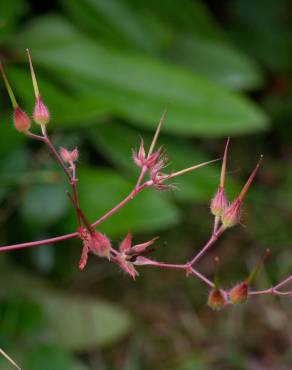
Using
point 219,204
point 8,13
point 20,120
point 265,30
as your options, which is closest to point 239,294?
point 219,204

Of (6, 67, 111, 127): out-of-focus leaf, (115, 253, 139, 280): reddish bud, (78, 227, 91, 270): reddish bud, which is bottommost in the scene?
(6, 67, 111, 127): out-of-focus leaf

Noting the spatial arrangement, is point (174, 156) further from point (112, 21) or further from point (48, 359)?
point (48, 359)

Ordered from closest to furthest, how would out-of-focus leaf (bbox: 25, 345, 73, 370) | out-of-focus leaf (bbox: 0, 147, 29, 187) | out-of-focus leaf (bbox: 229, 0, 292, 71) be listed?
1. out-of-focus leaf (bbox: 25, 345, 73, 370)
2. out-of-focus leaf (bbox: 0, 147, 29, 187)
3. out-of-focus leaf (bbox: 229, 0, 292, 71)

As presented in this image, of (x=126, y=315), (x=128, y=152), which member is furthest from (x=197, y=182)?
(x=126, y=315)

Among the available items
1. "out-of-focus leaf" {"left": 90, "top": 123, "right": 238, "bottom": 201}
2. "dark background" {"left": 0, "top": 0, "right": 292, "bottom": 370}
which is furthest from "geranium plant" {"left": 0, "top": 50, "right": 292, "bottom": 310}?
"out-of-focus leaf" {"left": 90, "top": 123, "right": 238, "bottom": 201}

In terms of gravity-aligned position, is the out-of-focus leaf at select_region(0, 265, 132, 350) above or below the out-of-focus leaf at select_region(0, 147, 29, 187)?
below

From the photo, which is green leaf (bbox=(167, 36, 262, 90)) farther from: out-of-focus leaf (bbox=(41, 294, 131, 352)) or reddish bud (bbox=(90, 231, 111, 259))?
reddish bud (bbox=(90, 231, 111, 259))

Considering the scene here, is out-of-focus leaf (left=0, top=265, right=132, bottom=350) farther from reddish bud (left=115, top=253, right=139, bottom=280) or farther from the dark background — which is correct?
reddish bud (left=115, top=253, right=139, bottom=280)

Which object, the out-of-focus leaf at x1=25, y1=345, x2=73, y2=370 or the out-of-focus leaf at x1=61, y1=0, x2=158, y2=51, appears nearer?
the out-of-focus leaf at x1=25, y1=345, x2=73, y2=370

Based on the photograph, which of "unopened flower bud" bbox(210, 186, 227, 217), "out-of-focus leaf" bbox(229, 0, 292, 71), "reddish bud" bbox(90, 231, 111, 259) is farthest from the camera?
"out-of-focus leaf" bbox(229, 0, 292, 71)
